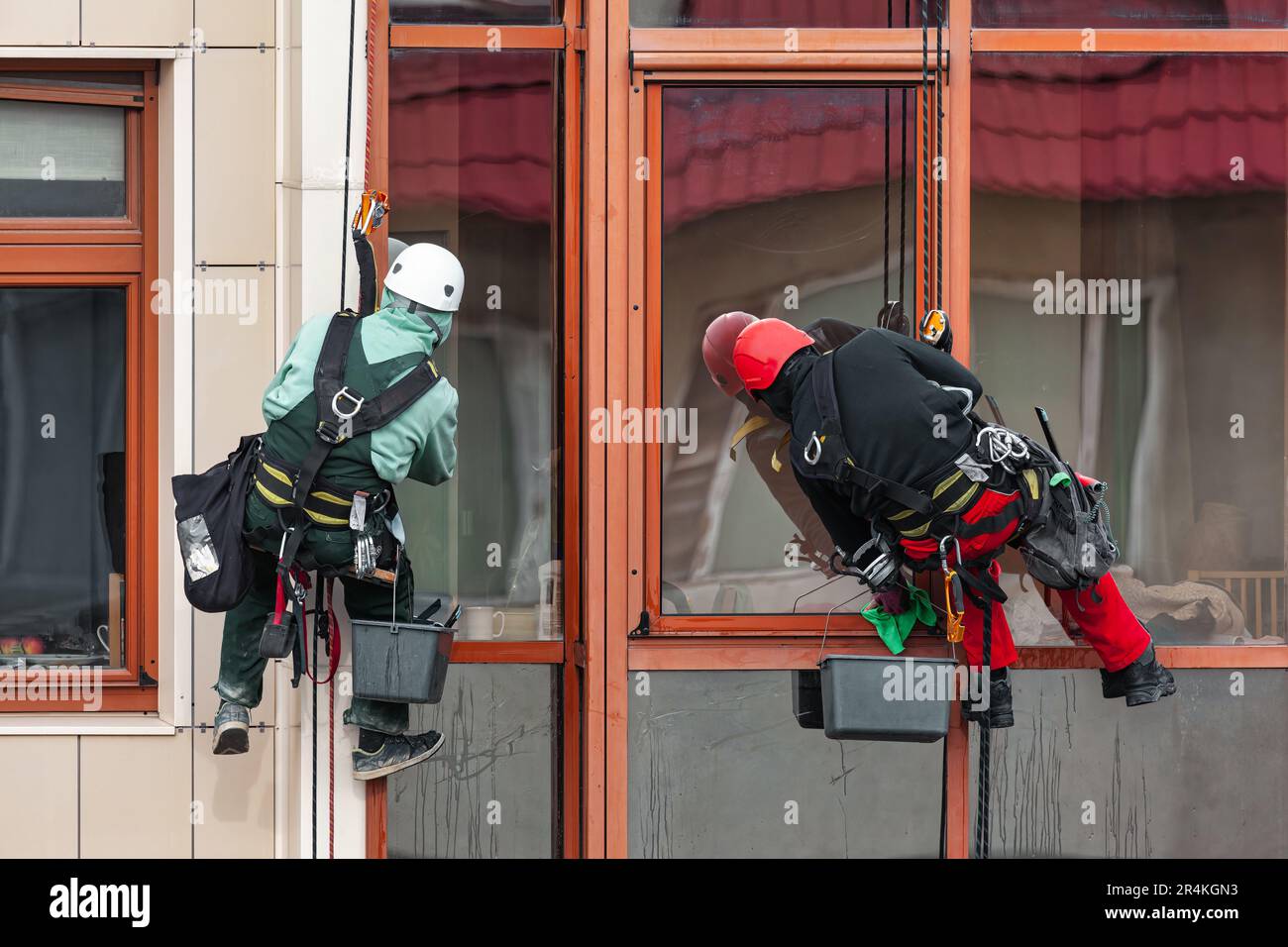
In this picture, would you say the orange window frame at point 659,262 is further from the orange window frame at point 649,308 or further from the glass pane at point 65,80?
Result: the glass pane at point 65,80

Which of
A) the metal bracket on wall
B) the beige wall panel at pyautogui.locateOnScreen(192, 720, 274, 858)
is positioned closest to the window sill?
the beige wall panel at pyautogui.locateOnScreen(192, 720, 274, 858)

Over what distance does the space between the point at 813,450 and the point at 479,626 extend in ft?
5.59

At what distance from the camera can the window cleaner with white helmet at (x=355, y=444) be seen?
13.9ft

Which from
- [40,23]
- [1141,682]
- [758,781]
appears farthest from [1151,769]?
[40,23]

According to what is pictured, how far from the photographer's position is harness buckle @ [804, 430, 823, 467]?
4.36 metres

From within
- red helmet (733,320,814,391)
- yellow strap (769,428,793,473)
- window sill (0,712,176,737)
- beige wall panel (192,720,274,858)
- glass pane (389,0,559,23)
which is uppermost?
glass pane (389,0,559,23)

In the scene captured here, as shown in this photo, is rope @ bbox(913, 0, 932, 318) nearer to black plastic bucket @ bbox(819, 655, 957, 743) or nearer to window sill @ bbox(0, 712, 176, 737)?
black plastic bucket @ bbox(819, 655, 957, 743)

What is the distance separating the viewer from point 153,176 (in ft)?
17.1

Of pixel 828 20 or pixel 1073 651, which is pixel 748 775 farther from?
pixel 828 20

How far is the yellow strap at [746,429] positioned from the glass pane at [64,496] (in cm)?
241

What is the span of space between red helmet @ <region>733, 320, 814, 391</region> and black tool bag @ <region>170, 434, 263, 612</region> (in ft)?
5.46

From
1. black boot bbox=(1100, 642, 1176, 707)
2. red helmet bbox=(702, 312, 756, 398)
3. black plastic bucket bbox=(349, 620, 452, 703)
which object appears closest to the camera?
black plastic bucket bbox=(349, 620, 452, 703)

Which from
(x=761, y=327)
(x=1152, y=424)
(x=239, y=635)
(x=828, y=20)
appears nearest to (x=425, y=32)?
(x=828, y=20)

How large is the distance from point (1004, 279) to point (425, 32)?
2468 millimetres
